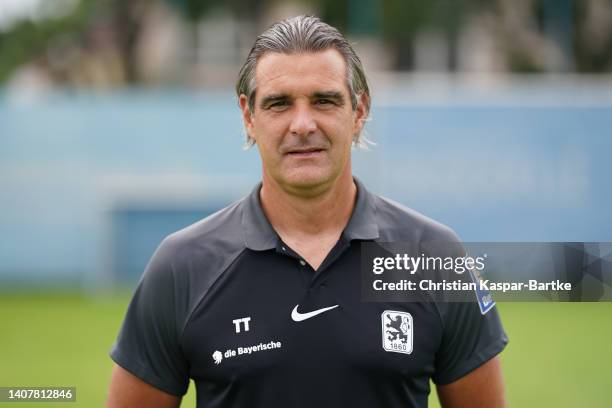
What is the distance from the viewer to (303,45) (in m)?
3.35

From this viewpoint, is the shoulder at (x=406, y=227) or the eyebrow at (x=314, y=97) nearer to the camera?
the eyebrow at (x=314, y=97)

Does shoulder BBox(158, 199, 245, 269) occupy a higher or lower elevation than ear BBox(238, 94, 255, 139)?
lower

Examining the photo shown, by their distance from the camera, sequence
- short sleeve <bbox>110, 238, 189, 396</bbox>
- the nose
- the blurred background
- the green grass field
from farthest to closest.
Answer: the blurred background → the green grass field → short sleeve <bbox>110, 238, 189, 396</bbox> → the nose

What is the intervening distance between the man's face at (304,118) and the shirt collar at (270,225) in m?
0.17

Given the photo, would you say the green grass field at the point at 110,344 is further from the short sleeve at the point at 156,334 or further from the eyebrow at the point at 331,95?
the eyebrow at the point at 331,95

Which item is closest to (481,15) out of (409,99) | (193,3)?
(193,3)

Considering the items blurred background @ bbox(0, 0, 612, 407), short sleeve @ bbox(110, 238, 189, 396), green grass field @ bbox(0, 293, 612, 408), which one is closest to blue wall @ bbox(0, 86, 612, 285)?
blurred background @ bbox(0, 0, 612, 407)

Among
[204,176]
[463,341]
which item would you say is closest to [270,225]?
[463,341]

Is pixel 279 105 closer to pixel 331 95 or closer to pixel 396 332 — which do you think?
pixel 331 95

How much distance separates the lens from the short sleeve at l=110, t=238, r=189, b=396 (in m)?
3.39

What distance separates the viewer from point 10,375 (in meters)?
9.78

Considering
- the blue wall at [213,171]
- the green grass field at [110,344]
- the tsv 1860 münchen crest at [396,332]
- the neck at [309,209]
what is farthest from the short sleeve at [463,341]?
the blue wall at [213,171]

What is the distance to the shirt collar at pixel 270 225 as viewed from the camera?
344 cm

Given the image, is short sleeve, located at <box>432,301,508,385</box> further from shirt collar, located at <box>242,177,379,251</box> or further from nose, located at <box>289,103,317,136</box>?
nose, located at <box>289,103,317,136</box>
